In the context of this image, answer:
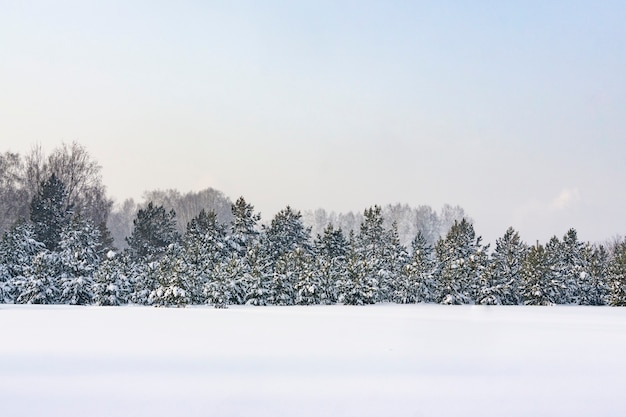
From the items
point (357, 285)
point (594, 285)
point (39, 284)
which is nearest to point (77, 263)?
point (39, 284)

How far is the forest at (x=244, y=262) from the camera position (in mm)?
29391

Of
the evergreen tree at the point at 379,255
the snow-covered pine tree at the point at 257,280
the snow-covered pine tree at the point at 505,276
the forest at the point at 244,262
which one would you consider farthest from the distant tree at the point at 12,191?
the snow-covered pine tree at the point at 505,276

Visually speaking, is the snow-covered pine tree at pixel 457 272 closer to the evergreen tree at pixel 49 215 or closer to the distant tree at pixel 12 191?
the evergreen tree at pixel 49 215

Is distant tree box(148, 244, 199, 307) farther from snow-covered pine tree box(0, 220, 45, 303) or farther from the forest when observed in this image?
snow-covered pine tree box(0, 220, 45, 303)

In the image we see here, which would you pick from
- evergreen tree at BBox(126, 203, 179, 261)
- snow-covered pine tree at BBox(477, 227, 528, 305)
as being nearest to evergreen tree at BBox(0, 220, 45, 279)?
evergreen tree at BBox(126, 203, 179, 261)

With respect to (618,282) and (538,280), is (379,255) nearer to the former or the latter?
(538,280)

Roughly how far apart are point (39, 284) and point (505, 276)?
1124 inches

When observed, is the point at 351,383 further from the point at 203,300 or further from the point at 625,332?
the point at 203,300

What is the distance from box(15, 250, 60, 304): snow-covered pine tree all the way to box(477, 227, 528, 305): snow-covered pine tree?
2577cm

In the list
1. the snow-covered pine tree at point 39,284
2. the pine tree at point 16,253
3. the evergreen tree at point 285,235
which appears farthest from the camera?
the evergreen tree at point 285,235

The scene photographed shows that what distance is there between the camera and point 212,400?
17.8ft

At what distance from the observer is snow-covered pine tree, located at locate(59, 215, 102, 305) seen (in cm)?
2920

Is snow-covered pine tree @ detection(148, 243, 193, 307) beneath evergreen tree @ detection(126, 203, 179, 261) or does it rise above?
beneath

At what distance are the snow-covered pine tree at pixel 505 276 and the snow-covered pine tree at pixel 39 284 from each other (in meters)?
25.8
